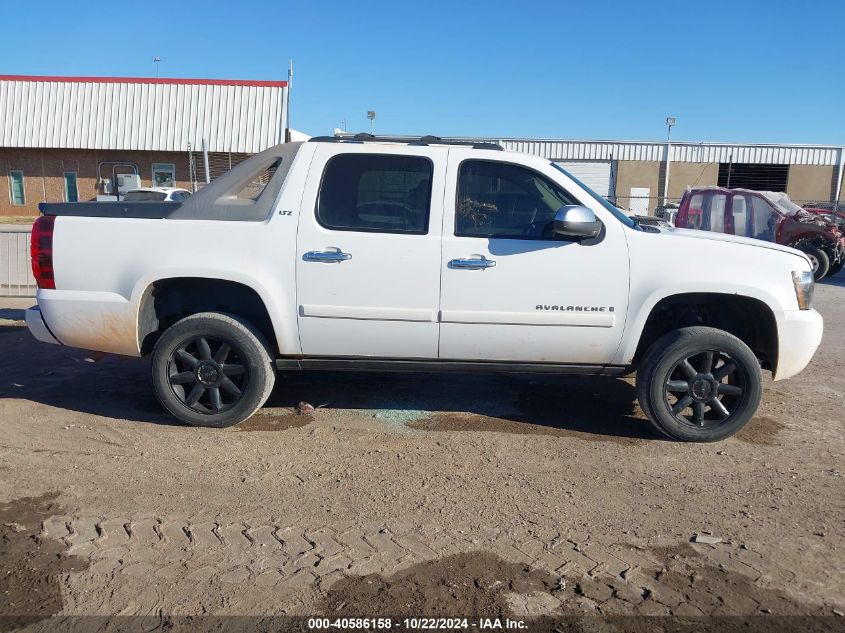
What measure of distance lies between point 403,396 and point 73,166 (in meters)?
29.8

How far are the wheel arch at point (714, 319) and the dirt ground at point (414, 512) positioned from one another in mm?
628

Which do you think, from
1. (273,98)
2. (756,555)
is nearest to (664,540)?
(756,555)

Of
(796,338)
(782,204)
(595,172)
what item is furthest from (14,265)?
(595,172)

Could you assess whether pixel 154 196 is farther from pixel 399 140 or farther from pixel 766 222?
pixel 766 222

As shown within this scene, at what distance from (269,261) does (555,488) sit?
2.31 metres

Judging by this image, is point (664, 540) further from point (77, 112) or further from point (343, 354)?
point (77, 112)

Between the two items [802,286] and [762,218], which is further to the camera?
[762,218]

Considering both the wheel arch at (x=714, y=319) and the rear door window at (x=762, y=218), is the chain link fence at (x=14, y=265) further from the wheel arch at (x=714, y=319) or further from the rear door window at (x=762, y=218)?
the rear door window at (x=762, y=218)

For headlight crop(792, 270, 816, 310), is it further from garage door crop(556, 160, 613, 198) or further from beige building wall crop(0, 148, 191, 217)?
beige building wall crop(0, 148, 191, 217)

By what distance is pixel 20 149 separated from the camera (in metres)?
30.3

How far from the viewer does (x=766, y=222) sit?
14.2 m

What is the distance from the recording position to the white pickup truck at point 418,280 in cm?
448

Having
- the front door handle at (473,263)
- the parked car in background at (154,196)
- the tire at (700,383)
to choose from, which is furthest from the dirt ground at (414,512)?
the parked car in background at (154,196)

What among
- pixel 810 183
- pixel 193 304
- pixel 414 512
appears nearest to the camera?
pixel 414 512
